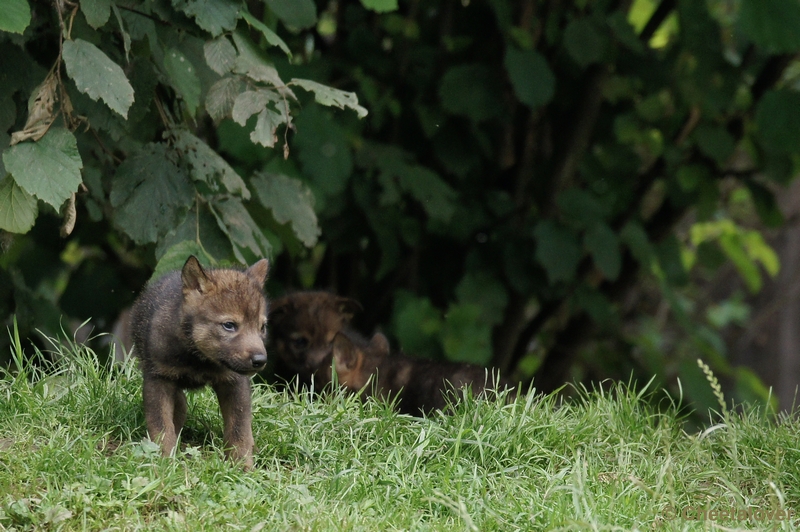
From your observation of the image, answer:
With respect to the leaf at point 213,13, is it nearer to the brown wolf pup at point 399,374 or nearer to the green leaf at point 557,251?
the brown wolf pup at point 399,374

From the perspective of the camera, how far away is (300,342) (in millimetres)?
6277

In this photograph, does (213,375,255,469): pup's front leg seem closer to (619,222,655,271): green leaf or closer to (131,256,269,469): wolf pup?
(131,256,269,469): wolf pup

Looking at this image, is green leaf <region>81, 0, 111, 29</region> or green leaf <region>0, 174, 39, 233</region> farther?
green leaf <region>81, 0, 111, 29</region>

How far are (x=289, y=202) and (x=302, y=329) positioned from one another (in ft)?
4.86

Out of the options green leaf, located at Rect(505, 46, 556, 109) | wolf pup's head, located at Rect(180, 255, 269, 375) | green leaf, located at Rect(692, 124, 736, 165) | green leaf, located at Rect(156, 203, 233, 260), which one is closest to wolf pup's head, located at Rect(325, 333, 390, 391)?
green leaf, located at Rect(156, 203, 233, 260)

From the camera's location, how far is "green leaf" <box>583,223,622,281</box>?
713 centimetres

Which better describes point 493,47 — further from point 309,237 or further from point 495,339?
point 309,237

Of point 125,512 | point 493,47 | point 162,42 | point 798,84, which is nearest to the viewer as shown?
point 125,512

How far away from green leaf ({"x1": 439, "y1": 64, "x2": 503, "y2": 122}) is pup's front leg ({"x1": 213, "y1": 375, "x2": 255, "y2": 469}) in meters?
3.57

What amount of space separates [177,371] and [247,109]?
108cm

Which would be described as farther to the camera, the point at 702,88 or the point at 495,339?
the point at 495,339

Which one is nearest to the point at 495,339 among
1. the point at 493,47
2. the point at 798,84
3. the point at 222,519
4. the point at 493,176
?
the point at 493,176

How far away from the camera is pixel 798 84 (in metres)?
9.37

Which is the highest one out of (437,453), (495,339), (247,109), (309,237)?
(247,109)
